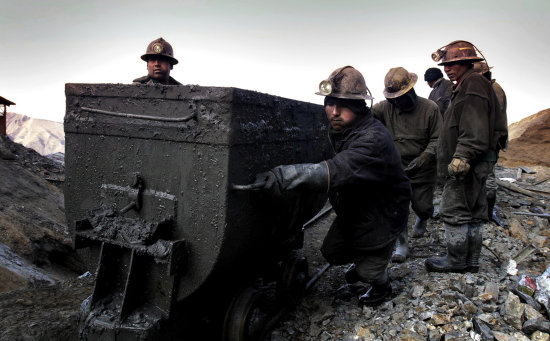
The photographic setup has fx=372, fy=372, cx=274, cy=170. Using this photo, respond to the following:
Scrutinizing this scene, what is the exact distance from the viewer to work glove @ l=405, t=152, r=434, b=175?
3.81m

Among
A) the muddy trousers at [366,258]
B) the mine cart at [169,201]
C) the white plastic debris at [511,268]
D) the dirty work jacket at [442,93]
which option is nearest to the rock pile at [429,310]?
the white plastic debris at [511,268]

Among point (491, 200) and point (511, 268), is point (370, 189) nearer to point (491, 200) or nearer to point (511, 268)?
point (511, 268)

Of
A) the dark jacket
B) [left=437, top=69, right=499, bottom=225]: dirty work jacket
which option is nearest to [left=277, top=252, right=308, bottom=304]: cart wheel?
[left=437, top=69, right=499, bottom=225]: dirty work jacket

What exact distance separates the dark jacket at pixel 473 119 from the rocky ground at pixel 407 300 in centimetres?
102

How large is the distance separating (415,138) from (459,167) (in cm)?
109

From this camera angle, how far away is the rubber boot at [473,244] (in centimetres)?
312

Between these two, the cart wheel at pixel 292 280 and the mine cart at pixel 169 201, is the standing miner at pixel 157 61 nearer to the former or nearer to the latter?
the mine cart at pixel 169 201

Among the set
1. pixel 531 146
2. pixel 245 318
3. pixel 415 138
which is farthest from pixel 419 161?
pixel 531 146

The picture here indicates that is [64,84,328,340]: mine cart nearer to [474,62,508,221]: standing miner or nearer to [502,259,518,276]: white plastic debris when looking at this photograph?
[474,62,508,221]: standing miner

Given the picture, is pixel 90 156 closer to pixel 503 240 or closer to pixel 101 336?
pixel 101 336

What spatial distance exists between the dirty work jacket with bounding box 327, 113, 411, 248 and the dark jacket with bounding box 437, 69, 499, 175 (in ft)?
1.93

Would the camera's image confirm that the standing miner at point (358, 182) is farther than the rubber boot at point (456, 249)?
No

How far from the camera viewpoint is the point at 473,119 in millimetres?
2930

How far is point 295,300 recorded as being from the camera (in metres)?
3.16
